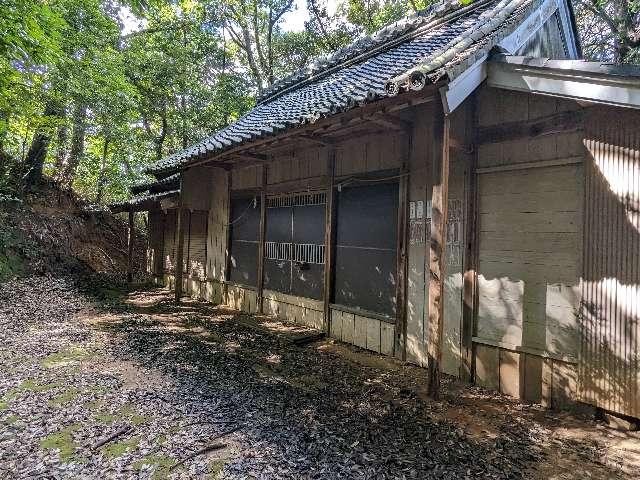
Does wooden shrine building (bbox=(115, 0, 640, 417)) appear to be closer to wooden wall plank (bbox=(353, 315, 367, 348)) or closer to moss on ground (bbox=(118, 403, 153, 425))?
wooden wall plank (bbox=(353, 315, 367, 348))

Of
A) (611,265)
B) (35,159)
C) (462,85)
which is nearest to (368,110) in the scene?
(462,85)

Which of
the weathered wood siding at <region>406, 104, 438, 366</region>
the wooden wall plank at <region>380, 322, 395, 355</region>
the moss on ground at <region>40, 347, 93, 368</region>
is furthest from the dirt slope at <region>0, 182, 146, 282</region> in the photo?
the weathered wood siding at <region>406, 104, 438, 366</region>

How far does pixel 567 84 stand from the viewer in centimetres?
334

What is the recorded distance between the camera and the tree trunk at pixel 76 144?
11680mm

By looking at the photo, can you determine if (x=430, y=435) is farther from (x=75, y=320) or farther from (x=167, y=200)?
(x=167, y=200)

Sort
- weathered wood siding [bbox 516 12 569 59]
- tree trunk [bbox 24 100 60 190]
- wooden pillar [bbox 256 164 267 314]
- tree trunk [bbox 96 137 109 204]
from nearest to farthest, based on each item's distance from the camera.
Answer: weathered wood siding [bbox 516 12 569 59] < wooden pillar [bbox 256 164 267 314] < tree trunk [bbox 24 100 60 190] < tree trunk [bbox 96 137 109 204]

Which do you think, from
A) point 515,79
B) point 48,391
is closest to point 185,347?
point 48,391

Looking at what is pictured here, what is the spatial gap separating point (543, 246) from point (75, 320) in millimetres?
7803

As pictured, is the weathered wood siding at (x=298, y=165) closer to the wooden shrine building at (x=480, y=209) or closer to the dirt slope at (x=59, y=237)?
the wooden shrine building at (x=480, y=209)

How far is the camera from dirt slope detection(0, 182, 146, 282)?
1066 cm

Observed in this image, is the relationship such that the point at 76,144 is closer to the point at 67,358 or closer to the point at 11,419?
the point at 67,358

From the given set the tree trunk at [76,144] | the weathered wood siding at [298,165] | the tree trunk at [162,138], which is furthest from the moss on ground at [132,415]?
the tree trunk at [162,138]

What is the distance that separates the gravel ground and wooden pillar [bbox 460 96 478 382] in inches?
13.5

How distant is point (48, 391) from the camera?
3.93m
